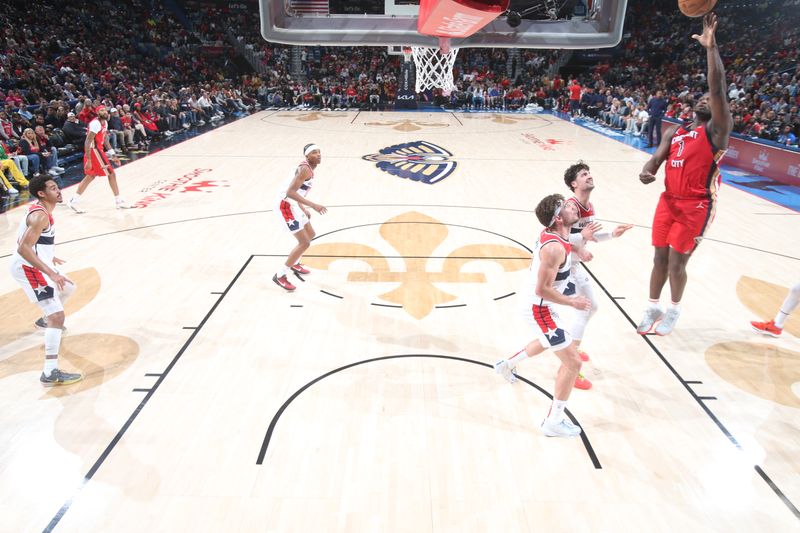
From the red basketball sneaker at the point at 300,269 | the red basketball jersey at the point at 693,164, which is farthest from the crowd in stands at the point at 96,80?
the red basketball jersey at the point at 693,164

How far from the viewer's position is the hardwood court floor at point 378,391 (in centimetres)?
318

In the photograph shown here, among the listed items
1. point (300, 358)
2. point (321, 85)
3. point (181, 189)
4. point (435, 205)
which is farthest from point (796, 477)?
point (321, 85)

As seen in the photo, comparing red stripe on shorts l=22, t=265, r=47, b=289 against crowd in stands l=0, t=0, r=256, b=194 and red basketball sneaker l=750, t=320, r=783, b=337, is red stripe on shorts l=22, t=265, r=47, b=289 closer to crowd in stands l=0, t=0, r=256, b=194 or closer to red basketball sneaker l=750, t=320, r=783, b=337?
red basketball sneaker l=750, t=320, r=783, b=337

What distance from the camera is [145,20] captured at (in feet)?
89.3

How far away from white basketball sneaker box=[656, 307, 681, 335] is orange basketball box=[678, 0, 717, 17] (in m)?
2.51

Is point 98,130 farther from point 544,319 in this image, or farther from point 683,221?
point 683,221

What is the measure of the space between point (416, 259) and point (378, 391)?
9.23 ft

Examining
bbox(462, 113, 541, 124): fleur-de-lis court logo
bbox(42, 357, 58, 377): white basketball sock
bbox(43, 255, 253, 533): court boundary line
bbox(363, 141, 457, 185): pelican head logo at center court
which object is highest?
bbox(42, 357, 58, 377): white basketball sock

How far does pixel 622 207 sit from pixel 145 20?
88.3ft

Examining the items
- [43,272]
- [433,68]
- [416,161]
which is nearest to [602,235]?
[43,272]

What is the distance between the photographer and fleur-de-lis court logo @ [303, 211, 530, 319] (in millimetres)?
5891

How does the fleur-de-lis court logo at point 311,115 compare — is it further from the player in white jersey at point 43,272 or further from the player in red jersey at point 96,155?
the player in white jersey at point 43,272

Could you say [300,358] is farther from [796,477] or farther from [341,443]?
[796,477]

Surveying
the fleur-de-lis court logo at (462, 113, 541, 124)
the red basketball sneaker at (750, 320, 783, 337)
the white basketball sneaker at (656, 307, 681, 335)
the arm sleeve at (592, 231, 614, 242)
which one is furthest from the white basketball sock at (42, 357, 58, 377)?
the fleur-de-lis court logo at (462, 113, 541, 124)
